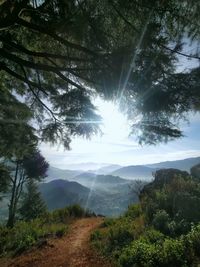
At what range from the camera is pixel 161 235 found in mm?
10586

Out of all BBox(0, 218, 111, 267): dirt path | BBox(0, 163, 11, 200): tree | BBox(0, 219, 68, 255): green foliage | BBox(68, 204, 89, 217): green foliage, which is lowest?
BBox(0, 218, 111, 267): dirt path

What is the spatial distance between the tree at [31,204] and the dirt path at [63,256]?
67.1 feet

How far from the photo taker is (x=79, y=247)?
501 inches

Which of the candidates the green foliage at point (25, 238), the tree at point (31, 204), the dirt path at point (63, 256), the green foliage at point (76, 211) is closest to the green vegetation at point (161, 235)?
the dirt path at point (63, 256)

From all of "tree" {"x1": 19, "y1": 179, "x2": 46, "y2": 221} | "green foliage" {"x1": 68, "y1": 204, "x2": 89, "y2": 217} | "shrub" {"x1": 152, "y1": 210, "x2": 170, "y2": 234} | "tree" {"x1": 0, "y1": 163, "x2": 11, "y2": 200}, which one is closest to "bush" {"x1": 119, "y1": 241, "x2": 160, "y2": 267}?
"shrub" {"x1": 152, "y1": 210, "x2": 170, "y2": 234}

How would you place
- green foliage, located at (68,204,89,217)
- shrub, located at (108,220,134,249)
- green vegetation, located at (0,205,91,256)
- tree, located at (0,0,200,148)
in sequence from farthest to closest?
green foliage, located at (68,204,89,217)
green vegetation, located at (0,205,91,256)
shrub, located at (108,220,134,249)
tree, located at (0,0,200,148)

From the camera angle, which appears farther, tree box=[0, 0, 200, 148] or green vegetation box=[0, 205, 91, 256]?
green vegetation box=[0, 205, 91, 256]

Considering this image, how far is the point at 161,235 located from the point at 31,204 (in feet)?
88.6

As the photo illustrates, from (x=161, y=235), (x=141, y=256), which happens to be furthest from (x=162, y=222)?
(x=141, y=256)

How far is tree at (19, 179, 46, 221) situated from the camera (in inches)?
1355

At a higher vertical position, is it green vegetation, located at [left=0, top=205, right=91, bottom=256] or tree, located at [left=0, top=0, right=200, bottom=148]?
tree, located at [left=0, top=0, right=200, bottom=148]

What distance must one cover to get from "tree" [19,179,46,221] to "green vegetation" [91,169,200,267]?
18.6 m

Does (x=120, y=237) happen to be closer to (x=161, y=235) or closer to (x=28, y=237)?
(x=161, y=235)

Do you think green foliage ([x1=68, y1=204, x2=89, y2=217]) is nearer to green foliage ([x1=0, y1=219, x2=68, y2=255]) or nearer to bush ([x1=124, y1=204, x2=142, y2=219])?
bush ([x1=124, y1=204, x2=142, y2=219])
